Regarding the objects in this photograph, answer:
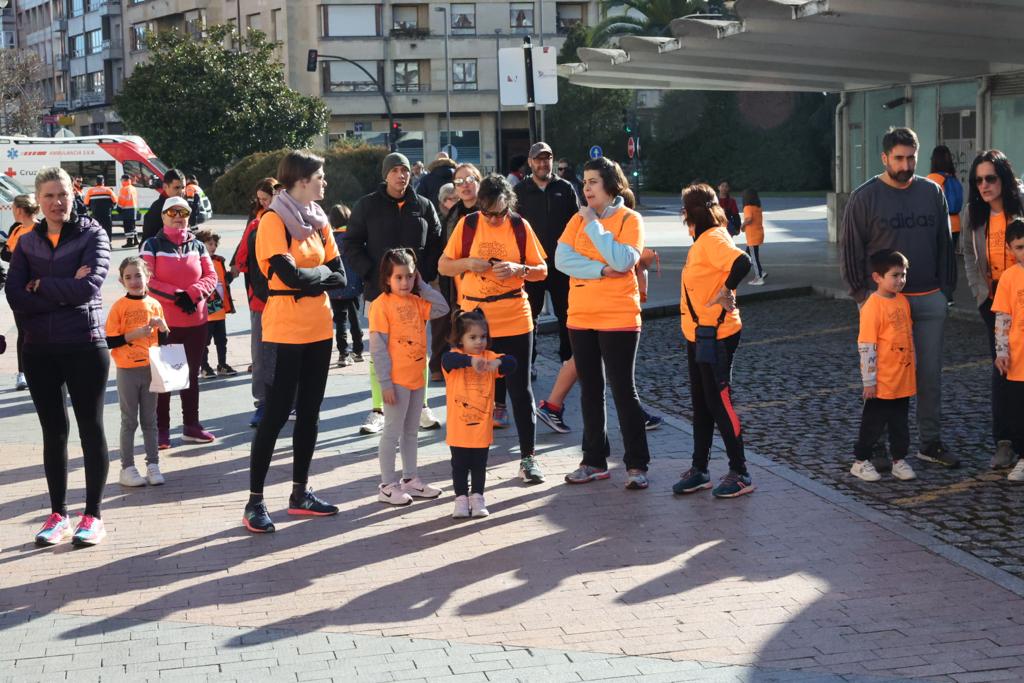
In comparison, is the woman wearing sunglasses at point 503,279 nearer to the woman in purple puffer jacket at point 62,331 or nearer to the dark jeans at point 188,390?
the woman in purple puffer jacket at point 62,331

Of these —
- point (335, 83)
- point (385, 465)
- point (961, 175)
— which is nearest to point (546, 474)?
point (385, 465)

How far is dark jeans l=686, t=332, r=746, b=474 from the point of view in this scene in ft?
24.3

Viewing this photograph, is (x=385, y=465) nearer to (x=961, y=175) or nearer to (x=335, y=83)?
(x=961, y=175)

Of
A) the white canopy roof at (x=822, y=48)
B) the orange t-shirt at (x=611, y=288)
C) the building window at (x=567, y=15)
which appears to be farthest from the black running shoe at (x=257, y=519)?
the building window at (x=567, y=15)

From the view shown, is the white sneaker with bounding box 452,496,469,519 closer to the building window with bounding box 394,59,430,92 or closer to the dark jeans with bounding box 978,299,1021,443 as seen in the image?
the dark jeans with bounding box 978,299,1021,443

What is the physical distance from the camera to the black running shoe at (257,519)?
6941 millimetres

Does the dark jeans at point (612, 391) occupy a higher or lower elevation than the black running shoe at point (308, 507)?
higher

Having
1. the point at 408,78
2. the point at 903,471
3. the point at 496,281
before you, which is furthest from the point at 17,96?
the point at 903,471

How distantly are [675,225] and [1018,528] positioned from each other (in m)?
31.2

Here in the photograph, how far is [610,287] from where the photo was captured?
7.68m

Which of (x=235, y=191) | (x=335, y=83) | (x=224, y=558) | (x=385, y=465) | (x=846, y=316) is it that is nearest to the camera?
(x=224, y=558)

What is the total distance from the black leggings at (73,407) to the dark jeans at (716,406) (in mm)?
3035

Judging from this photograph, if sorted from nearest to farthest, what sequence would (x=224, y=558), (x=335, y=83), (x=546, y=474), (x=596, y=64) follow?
(x=224, y=558) → (x=546, y=474) → (x=596, y=64) → (x=335, y=83)

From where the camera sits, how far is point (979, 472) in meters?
7.86
